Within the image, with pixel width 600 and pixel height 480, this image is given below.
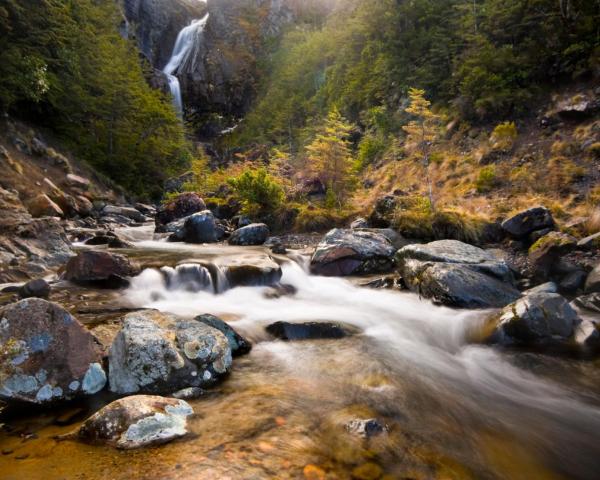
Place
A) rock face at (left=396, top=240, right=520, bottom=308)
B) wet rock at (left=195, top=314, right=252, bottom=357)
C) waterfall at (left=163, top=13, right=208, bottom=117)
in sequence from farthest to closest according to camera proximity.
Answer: waterfall at (left=163, top=13, right=208, bottom=117) → rock face at (left=396, top=240, right=520, bottom=308) → wet rock at (left=195, top=314, right=252, bottom=357)

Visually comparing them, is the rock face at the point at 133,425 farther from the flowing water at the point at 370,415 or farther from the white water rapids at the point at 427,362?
the white water rapids at the point at 427,362

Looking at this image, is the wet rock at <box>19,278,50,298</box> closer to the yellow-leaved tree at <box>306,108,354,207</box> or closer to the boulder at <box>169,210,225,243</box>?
the boulder at <box>169,210,225,243</box>

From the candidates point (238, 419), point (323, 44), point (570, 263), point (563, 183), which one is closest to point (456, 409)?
point (238, 419)

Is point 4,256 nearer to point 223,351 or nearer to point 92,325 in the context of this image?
point 92,325

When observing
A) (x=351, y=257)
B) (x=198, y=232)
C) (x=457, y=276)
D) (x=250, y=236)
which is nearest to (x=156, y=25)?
(x=198, y=232)

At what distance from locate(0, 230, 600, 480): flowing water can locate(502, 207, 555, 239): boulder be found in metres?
4.37

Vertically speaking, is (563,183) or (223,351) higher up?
(563,183)

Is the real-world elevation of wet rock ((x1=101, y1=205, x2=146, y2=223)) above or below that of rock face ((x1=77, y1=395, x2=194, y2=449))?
above

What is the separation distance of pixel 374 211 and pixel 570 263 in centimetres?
667

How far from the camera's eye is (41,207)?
13.9 m

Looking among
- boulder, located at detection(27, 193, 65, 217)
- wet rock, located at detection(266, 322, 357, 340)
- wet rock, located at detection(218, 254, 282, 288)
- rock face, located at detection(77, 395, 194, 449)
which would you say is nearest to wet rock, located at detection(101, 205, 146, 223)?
boulder, located at detection(27, 193, 65, 217)

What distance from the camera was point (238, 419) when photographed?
11.2ft

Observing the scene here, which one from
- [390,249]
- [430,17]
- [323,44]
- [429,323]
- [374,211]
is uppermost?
[323,44]

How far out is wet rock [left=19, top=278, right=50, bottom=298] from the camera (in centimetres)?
655
